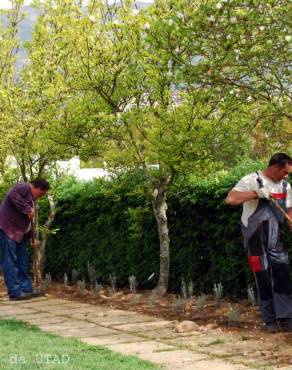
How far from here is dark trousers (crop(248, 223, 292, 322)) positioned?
7145mm

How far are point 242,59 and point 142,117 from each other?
2.66 metres

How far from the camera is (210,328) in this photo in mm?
7355

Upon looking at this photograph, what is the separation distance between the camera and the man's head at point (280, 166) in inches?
279

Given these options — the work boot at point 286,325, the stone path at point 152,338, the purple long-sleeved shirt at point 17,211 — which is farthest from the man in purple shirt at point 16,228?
the work boot at point 286,325

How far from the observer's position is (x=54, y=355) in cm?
593

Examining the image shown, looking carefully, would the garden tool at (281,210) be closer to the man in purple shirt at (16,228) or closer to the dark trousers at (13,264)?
the man in purple shirt at (16,228)

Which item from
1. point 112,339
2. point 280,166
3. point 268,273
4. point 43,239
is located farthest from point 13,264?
point 280,166

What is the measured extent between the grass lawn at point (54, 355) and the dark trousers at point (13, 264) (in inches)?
121

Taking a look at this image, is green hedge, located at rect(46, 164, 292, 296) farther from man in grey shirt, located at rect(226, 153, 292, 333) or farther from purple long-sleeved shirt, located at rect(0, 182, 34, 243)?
man in grey shirt, located at rect(226, 153, 292, 333)

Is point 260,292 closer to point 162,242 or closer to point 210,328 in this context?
point 210,328

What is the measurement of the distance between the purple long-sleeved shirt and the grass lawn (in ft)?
10.6

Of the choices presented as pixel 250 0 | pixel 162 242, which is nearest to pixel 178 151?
pixel 162 242

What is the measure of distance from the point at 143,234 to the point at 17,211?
5.96 ft

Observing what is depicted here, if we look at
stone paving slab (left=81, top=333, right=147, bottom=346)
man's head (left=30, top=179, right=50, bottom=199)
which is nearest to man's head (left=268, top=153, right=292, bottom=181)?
stone paving slab (left=81, top=333, right=147, bottom=346)
